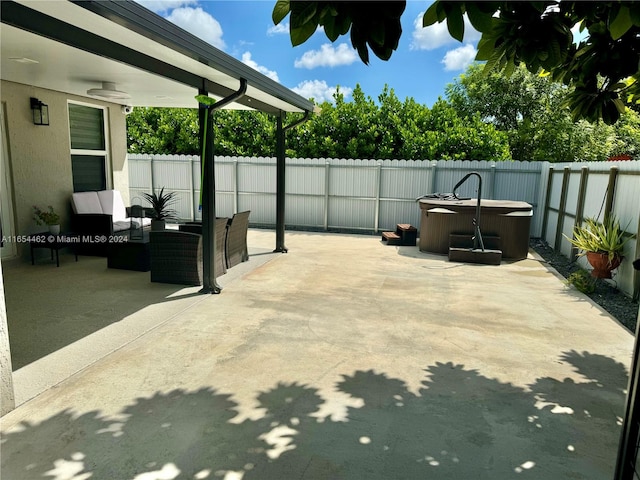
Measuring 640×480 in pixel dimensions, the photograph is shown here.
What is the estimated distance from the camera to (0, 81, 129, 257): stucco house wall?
6.34 m

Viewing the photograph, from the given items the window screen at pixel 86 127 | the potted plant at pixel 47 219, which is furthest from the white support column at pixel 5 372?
the window screen at pixel 86 127

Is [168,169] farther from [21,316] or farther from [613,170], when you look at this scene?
[613,170]

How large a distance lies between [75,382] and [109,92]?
4.63m

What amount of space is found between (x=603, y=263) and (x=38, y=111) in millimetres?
8343

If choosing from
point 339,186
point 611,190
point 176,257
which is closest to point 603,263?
point 611,190

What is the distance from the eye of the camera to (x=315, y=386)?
3092mm

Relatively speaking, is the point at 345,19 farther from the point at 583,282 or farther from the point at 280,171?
the point at 280,171

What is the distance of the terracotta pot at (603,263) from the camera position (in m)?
5.58

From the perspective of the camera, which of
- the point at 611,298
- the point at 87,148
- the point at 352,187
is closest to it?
the point at 611,298

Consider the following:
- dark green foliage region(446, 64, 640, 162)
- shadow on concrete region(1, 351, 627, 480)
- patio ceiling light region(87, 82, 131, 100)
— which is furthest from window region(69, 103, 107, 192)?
dark green foliage region(446, 64, 640, 162)

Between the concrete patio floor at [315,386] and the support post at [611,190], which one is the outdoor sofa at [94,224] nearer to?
the concrete patio floor at [315,386]

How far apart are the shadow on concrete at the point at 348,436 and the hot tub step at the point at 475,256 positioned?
172 inches

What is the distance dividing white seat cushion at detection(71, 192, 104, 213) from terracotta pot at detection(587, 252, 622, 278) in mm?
7796

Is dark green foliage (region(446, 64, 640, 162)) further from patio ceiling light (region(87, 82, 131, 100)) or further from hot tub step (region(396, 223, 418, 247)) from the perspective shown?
patio ceiling light (region(87, 82, 131, 100))
